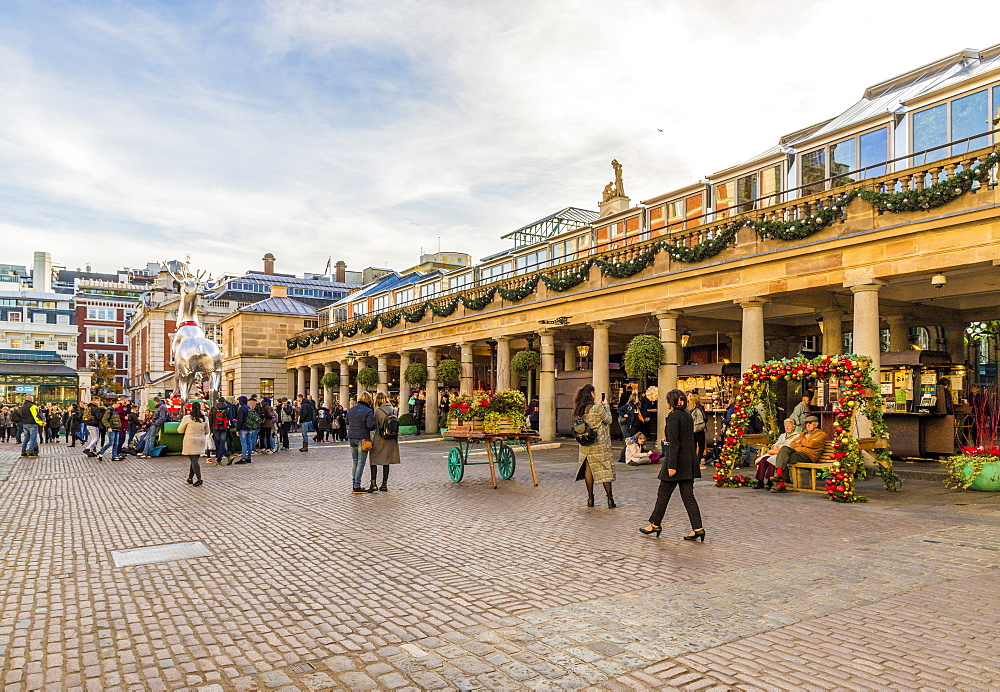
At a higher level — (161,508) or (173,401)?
(173,401)

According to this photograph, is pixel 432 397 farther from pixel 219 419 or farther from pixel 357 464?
pixel 357 464

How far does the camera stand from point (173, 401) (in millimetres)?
24109

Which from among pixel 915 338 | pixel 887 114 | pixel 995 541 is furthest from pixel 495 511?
pixel 915 338

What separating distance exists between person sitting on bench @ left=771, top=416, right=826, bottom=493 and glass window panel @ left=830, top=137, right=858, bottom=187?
915 centimetres

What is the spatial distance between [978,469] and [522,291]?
1709 cm

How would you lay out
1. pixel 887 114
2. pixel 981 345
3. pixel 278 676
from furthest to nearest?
pixel 981 345
pixel 887 114
pixel 278 676

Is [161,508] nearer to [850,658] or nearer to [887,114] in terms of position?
[850,658]

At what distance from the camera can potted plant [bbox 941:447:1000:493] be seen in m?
12.8

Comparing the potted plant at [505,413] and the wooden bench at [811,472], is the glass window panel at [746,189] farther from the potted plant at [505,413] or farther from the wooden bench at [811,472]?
the potted plant at [505,413]

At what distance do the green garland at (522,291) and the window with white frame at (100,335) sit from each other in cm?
8108

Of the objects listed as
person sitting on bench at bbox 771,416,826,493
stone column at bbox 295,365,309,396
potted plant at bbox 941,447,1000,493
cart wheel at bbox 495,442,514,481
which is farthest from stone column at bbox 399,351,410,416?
potted plant at bbox 941,447,1000,493

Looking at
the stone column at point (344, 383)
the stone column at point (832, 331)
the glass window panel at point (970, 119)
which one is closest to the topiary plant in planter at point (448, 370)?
the stone column at point (344, 383)

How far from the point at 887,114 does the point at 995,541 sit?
13.8 m

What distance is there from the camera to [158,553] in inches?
328
